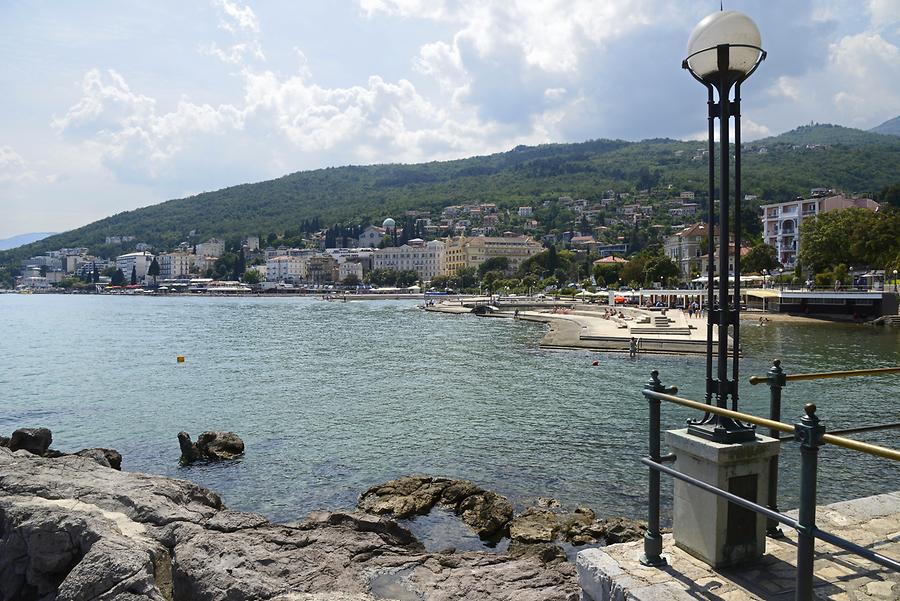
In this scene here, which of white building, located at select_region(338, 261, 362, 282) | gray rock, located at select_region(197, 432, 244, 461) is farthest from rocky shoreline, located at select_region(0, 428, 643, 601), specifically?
white building, located at select_region(338, 261, 362, 282)

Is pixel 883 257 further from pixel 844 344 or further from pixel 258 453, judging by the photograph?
pixel 258 453

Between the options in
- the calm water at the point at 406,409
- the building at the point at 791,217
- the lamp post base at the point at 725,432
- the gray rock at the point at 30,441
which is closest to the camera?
the lamp post base at the point at 725,432

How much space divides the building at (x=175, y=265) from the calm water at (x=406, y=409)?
162 metres

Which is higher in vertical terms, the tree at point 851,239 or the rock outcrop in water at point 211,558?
the tree at point 851,239

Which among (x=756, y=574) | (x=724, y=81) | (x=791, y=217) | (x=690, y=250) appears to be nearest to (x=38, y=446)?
(x=756, y=574)

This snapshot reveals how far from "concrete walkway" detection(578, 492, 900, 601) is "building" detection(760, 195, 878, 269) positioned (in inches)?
3110

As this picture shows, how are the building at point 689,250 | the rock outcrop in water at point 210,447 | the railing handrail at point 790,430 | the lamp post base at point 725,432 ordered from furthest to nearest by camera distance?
the building at point 689,250
the rock outcrop in water at point 210,447
the lamp post base at point 725,432
the railing handrail at point 790,430

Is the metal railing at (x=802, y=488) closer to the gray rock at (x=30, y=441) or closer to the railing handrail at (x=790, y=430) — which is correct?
the railing handrail at (x=790, y=430)

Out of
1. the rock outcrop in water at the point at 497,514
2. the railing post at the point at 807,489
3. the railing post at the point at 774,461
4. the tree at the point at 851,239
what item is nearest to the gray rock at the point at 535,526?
the rock outcrop in water at the point at 497,514

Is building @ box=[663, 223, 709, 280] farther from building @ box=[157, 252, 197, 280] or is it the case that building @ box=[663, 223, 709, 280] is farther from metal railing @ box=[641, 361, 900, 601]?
building @ box=[157, 252, 197, 280]

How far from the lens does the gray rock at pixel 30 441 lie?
13.1 m

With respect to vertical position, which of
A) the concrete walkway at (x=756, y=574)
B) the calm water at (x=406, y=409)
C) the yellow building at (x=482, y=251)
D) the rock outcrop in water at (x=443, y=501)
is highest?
the yellow building at (x=482, y=251)

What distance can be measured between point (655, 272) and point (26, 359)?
62.1 m

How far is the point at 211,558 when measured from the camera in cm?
708
